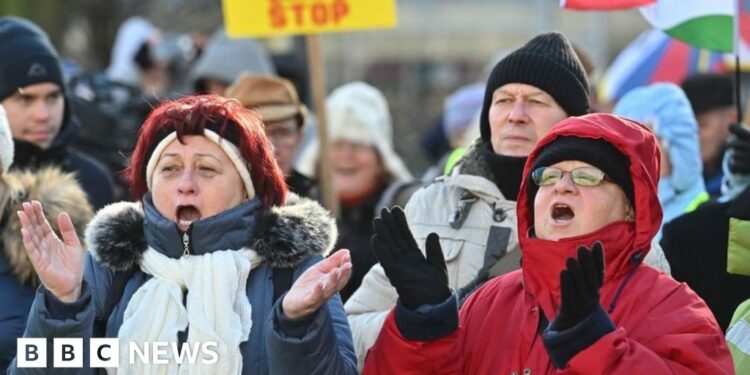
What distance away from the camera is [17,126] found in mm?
7336

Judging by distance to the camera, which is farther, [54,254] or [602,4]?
[602,4]

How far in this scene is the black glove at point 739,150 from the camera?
6.78m

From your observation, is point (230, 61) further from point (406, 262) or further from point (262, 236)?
point (406, 262)

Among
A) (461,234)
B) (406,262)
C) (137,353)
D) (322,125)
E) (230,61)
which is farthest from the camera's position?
(230,61)

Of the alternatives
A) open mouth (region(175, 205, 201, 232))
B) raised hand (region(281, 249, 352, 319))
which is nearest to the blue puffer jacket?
open mouth (region(175, 205, 201, 232))

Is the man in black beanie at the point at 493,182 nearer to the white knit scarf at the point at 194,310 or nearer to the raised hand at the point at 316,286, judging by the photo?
the white knit scarf at the point at 194,310

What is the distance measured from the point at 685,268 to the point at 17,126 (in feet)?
9.48

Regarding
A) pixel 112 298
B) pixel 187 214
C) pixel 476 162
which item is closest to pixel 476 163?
pixel 476 162

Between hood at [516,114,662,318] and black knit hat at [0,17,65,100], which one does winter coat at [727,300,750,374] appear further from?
black knit hat at [0,17,65,100]

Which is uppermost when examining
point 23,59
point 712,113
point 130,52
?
point 23,59

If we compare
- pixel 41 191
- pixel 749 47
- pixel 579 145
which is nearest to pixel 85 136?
pixel 41 191

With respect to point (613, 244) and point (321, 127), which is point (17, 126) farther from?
point (613, 244)

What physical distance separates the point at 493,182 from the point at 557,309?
3.83ft

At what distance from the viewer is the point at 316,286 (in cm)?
484
